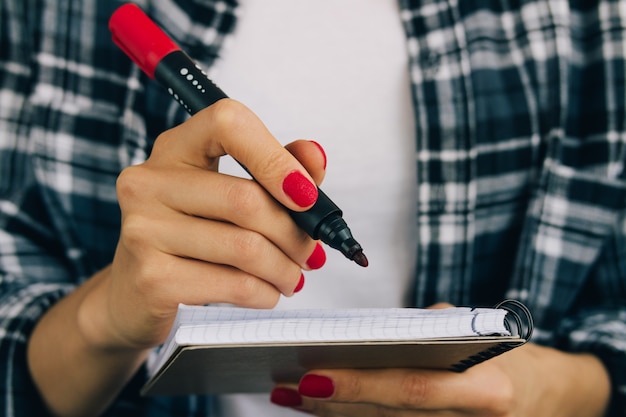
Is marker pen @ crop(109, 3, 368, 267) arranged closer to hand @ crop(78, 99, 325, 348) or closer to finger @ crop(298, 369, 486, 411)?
hand @ crop(78, 99, 325, 348)

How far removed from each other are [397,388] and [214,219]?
208mm

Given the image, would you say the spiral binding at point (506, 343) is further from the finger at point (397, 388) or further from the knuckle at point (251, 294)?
the knuckle at point (251, 294)

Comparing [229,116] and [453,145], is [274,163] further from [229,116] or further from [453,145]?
[453,145]

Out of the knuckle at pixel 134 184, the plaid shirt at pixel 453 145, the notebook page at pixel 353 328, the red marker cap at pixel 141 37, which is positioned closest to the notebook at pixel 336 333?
the notebook page at pixel 353 328

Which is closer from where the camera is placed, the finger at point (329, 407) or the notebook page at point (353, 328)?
the notebook page at point (353, 328)

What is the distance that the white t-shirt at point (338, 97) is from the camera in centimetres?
67

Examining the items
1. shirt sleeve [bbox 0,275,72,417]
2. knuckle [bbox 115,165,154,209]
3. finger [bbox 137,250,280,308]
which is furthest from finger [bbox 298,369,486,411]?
shirt sleeve [bbox 0,275,72,417]

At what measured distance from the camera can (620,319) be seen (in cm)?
74

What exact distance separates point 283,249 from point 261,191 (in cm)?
5

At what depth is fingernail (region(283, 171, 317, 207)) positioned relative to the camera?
398mm

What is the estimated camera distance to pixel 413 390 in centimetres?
48

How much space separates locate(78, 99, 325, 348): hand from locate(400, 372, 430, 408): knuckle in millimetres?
125

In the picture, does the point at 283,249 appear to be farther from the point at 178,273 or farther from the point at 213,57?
the point at 213,57

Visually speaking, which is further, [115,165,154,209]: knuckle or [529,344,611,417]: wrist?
[529,344,611,417]: wrist
